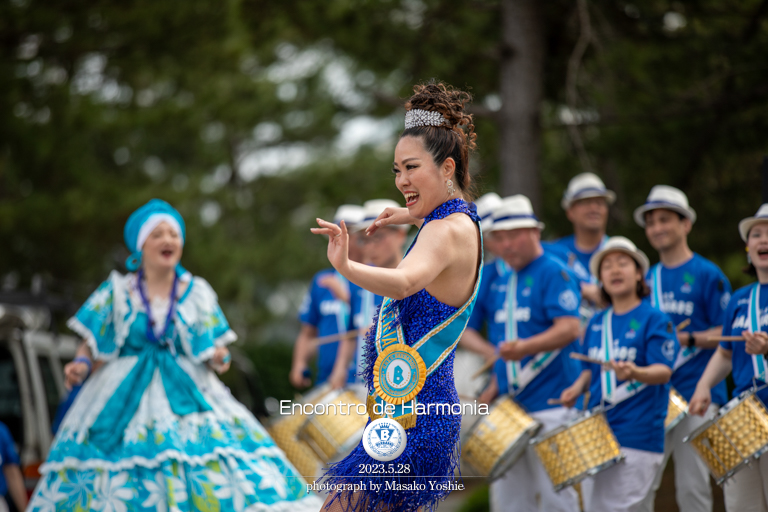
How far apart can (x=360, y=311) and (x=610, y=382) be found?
2673 millimetres

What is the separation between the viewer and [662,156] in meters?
9.48

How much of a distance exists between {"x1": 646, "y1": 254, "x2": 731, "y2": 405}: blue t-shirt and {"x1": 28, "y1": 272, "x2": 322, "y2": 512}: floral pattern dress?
273 cm

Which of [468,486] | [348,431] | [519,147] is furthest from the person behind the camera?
[468,486]

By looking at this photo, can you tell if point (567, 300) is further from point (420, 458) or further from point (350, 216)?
point (420, 458)

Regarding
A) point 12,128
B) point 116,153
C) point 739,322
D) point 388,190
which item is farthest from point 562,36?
point 116,153

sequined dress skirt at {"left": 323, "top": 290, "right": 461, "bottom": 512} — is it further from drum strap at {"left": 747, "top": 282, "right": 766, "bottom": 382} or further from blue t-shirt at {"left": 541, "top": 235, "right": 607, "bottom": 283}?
blue t-shirt at {"left": 541, "top": 235, "right": 607, "bottom": 283}

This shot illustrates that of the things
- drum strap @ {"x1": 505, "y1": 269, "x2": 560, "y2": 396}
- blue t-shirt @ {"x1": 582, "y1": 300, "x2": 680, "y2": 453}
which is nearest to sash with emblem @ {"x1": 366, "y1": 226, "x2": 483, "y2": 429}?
blue t-shirt @ {"x1": 582, "y1": 300, "x2": 680, "y2": 453}

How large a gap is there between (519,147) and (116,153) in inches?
359

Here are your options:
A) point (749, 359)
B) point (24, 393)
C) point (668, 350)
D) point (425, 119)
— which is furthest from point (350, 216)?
point (425, 119)

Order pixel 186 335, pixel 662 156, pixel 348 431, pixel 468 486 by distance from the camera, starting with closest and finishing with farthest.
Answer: pixel 186 335
pixel 348 431
pixel 662 156
pixel 468 486

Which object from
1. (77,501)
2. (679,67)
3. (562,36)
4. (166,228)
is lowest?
(77,501)

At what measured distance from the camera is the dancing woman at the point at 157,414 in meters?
4.85

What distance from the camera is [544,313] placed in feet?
19.3

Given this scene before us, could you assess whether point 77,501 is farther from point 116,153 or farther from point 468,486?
point 116,153
